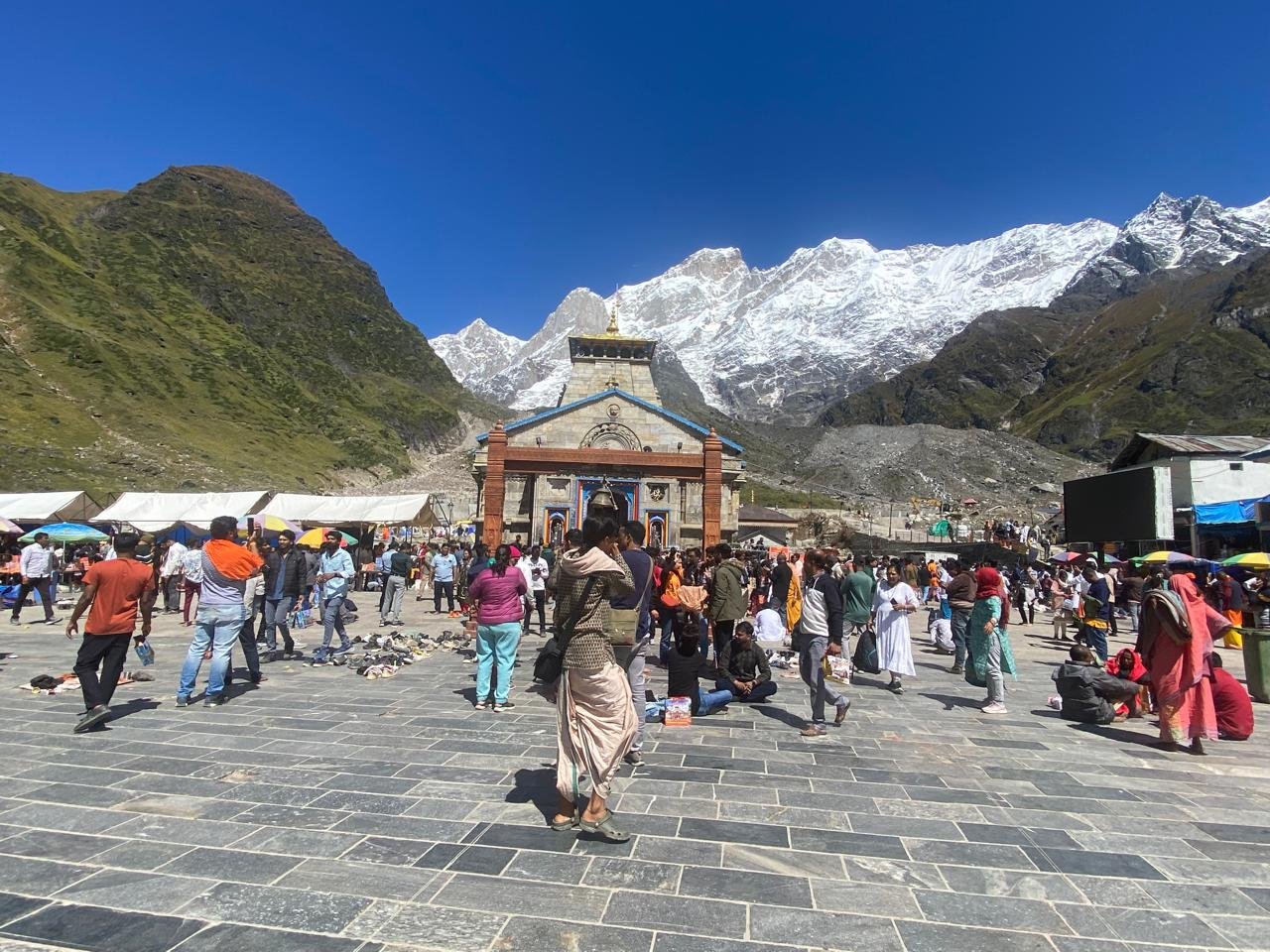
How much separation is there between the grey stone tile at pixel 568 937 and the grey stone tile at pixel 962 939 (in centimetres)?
110

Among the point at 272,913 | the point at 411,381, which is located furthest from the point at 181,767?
the point at 411,381

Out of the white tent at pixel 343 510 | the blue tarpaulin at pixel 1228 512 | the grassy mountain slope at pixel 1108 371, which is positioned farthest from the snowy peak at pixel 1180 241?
the white tent at pixel 343 510

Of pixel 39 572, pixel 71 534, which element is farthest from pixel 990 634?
pixel 71 534

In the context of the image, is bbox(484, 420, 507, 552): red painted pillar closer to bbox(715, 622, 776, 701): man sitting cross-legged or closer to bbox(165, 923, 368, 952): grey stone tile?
bbox(715, 622, 776, 701): man sitting cross-legged

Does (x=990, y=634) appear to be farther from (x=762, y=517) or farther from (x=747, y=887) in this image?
(x=762, y=517)

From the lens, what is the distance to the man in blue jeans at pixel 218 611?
6.98 m

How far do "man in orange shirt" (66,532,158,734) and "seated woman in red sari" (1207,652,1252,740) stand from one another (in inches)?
380

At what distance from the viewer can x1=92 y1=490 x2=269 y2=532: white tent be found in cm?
2272

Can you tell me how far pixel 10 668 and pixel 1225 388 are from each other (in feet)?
412

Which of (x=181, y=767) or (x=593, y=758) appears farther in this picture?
(x=181, y=767)

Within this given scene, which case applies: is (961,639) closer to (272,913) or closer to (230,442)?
(272,913)

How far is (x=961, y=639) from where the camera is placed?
9.91 m

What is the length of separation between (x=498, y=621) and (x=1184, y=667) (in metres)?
→ 6.12

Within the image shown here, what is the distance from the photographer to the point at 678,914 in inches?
124
